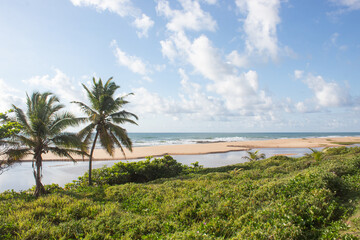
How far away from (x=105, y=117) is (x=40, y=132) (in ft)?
14.7

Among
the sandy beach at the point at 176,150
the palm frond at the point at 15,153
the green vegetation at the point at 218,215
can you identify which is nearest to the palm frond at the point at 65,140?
the palm frond at the point at 15,153

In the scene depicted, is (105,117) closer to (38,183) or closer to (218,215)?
(38,183)

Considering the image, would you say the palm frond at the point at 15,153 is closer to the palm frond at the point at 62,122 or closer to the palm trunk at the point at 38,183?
the palm trunk at the point at 38,183

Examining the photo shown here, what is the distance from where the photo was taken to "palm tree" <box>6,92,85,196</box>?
36.5 feet

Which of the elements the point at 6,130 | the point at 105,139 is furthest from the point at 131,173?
the point at 6,130

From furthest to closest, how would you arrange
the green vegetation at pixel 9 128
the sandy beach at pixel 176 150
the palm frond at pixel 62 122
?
the sandy beach at pixel 176 150 < the palm frond at pixel 62 122 < the green vegetation at pixel 9 128

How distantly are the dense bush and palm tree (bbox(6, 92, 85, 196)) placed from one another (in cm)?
271

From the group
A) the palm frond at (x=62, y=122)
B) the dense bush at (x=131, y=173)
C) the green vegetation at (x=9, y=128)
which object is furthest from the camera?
the dense bush at (x=131, y=173)

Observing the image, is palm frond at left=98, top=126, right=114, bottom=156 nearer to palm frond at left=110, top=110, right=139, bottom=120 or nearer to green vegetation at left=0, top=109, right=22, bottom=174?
palm frond at left=110, top=110, right=139, bottom=120

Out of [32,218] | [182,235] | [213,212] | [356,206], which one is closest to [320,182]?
[356,206]

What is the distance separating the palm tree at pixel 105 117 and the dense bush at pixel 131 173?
3.87ft

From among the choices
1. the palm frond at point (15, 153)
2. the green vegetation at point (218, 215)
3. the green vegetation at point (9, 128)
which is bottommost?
the green vegetation at point (218, 215)

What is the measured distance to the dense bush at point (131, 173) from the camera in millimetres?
14109

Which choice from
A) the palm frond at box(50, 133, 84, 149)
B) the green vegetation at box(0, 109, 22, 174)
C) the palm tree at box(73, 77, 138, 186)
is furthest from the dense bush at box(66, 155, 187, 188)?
the green vegetation at box(0, 109, 22, 174)
